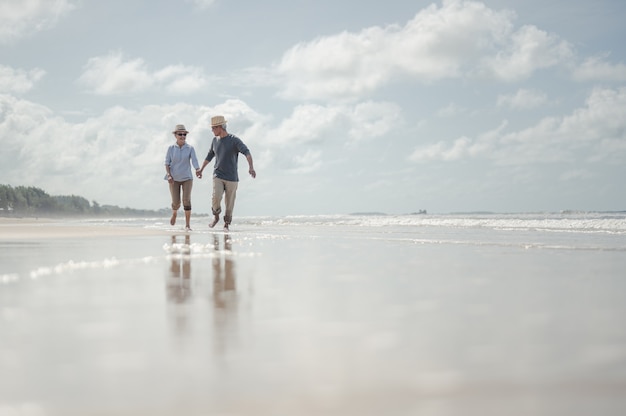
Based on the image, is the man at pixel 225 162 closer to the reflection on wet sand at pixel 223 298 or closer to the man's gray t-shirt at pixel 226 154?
the man's gray t-shirt at pixel 226 154

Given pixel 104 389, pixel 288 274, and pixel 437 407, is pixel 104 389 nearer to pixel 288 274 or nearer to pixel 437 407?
pixel 437 407

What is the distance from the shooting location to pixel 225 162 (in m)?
12.0

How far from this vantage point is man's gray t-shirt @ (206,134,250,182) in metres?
11.9

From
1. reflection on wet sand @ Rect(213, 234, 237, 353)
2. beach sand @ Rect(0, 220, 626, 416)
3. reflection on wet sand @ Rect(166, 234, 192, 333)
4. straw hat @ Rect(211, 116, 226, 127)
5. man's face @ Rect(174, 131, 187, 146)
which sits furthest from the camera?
man's face @ Rect(174, 131, 187, 146)

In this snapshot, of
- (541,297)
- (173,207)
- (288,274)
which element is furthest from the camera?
(173,207)

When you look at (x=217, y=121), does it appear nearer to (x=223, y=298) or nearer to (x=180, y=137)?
(x=180, y=137)

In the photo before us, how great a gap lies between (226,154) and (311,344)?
33.9 feet

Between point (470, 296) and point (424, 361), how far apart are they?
1.34 metres

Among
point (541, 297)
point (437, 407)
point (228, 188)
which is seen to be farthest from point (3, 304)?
point (228, 188)

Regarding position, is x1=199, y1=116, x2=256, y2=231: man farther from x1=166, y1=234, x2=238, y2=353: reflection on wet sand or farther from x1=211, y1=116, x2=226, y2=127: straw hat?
x1=166, y1=234, x2=238, y2=353: reflection on wet sand

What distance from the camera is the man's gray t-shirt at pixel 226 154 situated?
39.1 ft

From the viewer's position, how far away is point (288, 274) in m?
3.89

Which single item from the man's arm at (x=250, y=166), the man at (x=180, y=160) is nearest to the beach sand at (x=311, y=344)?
the man's arm at (x=250, y=166)

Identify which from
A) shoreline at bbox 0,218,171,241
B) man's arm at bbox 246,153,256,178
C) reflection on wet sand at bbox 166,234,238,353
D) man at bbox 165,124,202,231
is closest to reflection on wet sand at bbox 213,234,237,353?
reflection on wet sand at bbox 166,234,238,353
